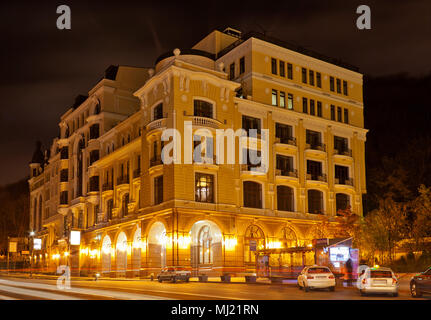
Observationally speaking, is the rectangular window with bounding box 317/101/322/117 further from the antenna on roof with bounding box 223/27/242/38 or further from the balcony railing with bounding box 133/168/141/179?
the balcony railing with bounding box 133/168/141/179

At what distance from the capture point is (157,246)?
5194 centimetres

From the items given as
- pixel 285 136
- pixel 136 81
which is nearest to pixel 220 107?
pixel 285 136

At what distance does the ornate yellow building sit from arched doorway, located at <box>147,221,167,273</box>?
4.0 inches

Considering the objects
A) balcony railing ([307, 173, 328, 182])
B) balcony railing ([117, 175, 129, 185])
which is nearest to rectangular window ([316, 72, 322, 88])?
→ balcony railing ([307, 173, 328, 182])

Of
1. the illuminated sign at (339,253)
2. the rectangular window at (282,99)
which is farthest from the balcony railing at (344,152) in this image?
the illuminated sign at (339,253)

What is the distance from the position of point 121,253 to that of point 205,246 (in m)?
12.7

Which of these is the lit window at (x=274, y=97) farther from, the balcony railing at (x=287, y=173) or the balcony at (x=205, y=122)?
the balcony at (x=205, y=122)

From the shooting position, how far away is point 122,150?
6044 cm

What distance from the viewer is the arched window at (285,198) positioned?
56031 mm

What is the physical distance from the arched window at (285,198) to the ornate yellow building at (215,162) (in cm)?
11

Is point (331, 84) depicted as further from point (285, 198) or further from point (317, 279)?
point (317, 279)

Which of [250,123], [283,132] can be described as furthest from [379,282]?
[283,132]

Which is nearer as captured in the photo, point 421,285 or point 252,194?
point 421,285
